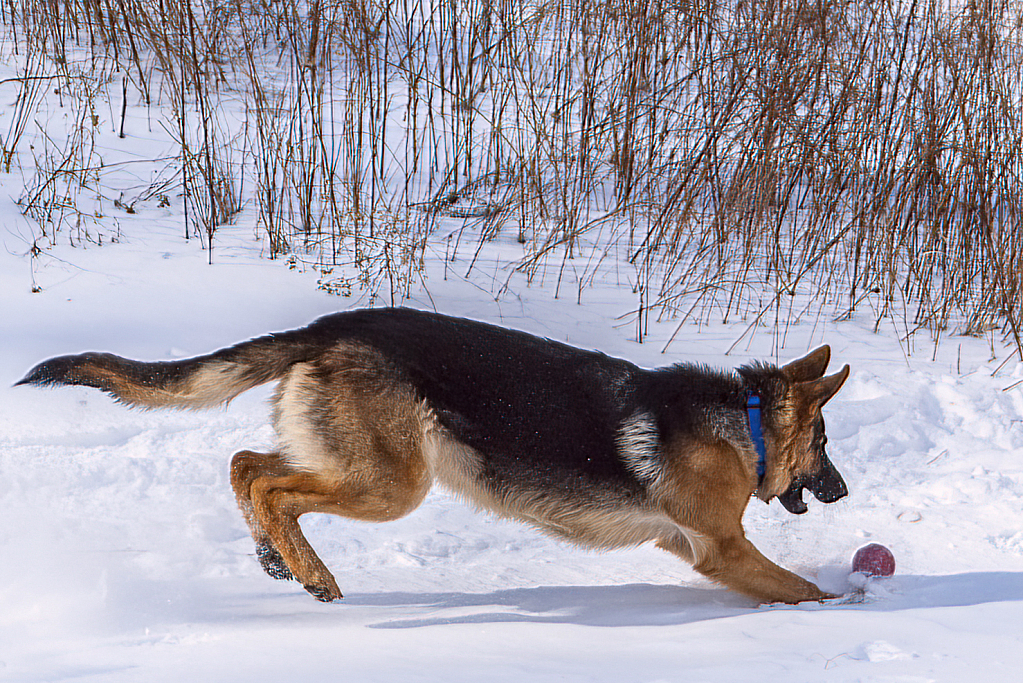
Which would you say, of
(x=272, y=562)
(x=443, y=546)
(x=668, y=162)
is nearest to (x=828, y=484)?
(x=443, y=546)

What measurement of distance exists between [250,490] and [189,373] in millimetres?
490

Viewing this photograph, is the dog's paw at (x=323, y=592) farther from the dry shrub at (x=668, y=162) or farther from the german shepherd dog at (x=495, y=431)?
the dry shrub at (x=668, y=162)

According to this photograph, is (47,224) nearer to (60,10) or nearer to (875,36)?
(60,10)

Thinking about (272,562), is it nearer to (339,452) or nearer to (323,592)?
(323,592)

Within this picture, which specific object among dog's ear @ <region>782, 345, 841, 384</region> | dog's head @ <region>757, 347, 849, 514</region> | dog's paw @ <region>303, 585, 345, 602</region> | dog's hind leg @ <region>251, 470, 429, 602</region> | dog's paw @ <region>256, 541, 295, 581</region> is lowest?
dog's paw @ <region>303, 585, 345, 602</region>

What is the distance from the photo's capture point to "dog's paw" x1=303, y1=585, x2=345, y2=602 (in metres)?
3.20

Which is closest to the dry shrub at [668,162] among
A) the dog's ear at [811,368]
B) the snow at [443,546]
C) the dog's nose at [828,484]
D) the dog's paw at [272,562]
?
the snow at [443,546]

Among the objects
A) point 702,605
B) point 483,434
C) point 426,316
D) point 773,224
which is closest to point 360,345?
point 426,316

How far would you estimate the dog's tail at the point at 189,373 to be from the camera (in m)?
3.02

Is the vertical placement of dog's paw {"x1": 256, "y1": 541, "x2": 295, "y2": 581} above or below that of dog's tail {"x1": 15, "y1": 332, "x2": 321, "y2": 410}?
below

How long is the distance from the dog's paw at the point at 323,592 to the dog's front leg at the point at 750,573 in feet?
4.72

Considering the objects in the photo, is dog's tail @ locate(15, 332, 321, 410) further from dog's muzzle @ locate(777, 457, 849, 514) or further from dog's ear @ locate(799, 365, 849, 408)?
dog's muzzle @ locate(777, 457, 849, 514)

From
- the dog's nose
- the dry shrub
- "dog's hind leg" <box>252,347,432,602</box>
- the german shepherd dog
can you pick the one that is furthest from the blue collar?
the dry shrub

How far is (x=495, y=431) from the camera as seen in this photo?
3.23 m
